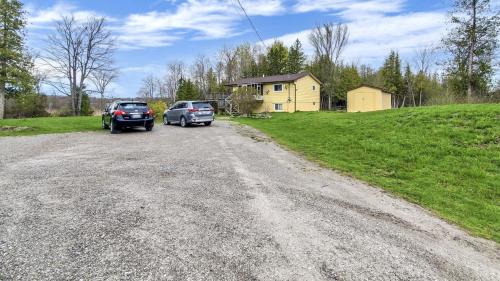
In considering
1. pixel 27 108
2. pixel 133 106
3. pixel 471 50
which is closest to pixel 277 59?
pixel 471 50

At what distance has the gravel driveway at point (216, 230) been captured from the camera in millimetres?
3051

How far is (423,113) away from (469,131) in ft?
12.5

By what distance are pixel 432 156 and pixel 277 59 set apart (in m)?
52.3

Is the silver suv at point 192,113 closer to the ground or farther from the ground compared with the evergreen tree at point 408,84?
closer to the ground

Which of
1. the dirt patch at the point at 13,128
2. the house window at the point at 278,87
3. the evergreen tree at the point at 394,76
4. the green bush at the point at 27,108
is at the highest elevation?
the evergreen tree at the point at 394,76

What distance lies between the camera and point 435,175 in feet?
25.7

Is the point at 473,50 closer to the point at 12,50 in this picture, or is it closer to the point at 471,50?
the point at 471,50

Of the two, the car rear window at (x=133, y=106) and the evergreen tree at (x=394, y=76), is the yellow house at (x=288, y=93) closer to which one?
the evergreen tree at (x=394, y=76)

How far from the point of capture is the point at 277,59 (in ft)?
194

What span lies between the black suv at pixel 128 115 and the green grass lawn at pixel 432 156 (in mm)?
6564

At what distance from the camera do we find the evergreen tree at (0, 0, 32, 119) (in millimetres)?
25656

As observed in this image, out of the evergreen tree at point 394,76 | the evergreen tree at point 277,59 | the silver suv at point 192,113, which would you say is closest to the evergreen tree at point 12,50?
the silver suv at point 192,113

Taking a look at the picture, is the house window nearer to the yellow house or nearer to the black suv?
the yellow house

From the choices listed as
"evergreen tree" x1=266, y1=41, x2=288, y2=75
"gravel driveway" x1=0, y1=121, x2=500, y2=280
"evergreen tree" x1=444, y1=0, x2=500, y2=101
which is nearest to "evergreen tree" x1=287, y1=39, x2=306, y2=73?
"evergreen tree" x1=266, y1=41, x2=288, y2=75
